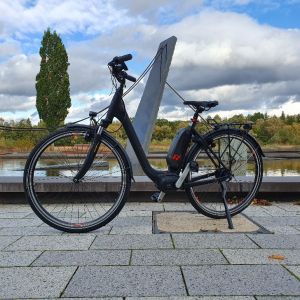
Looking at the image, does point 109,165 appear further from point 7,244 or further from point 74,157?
point 7,244

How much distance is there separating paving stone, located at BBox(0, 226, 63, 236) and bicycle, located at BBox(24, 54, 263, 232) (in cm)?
10

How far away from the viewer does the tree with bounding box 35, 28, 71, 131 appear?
198 ft

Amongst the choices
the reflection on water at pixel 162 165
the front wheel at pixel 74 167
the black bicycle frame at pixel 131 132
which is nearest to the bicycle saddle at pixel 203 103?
the black bicycle frame at pixel 131 132

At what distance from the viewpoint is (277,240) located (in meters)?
3.99

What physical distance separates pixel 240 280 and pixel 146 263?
0.70 metres

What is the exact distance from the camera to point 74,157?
4602 mm

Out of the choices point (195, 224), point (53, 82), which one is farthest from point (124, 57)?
point (53, 82)

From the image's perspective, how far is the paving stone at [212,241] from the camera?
381 cm

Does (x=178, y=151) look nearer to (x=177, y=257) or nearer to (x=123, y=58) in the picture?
(x=123, y=58)

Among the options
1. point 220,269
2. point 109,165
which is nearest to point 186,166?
point 109,165

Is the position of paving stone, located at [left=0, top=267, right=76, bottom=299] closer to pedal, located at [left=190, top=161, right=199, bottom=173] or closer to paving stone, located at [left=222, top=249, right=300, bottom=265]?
paving stone, located at [left=222, top=249, right=300, bottom=265]

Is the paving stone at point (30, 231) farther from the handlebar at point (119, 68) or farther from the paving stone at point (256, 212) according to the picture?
the paving stone at point (256, 212)

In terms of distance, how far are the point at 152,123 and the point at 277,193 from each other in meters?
3.11

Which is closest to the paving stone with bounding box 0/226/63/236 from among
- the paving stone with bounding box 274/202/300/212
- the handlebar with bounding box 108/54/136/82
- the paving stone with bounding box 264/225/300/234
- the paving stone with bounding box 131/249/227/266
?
the paving stone with bounding box 131/249/227/266
